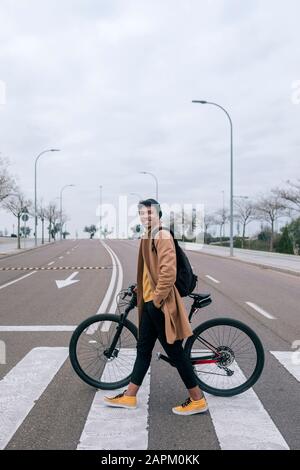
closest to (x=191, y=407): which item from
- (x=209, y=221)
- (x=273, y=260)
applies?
(x=273, y=260)

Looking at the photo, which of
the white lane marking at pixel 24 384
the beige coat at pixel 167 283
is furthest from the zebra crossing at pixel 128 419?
the beige coat at pixel 167 283

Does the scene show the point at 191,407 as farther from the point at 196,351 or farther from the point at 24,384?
the point at 24,384

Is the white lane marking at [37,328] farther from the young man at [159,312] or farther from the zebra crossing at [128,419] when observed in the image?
the young man at [159,312]

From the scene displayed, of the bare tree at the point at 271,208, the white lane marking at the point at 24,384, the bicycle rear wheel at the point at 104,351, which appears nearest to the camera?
the white lane marking at the point at 24,384

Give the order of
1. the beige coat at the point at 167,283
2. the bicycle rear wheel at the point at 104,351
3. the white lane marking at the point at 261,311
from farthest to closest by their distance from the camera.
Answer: the white lane marking at the point at 261,311 → the bicycle rear wheel at the point at 104,351 → the beige coat at the point at 167,283

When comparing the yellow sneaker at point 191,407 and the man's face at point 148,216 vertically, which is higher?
the man's face at point 148,216

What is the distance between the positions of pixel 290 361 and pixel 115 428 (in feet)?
9.20

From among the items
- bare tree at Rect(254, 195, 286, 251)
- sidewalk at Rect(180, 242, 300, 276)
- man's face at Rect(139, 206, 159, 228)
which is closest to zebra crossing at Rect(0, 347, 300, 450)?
man's face at Rect(139, 206, 159, 228)

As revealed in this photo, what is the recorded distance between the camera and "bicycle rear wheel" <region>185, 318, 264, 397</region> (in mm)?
4586

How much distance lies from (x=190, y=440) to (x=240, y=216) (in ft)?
198

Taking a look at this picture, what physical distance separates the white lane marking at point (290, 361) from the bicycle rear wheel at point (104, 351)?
6.11 feet

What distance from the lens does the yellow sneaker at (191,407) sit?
4.14m

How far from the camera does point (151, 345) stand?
436cm
